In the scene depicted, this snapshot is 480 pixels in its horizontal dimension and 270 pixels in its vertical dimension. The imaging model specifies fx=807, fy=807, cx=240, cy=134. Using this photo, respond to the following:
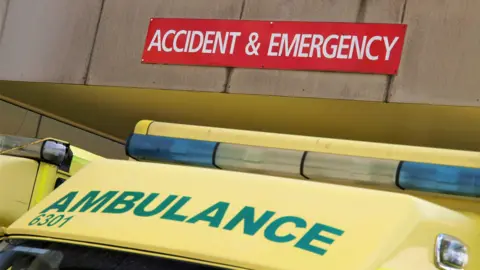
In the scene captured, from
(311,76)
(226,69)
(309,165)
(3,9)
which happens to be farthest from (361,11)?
(3,9)

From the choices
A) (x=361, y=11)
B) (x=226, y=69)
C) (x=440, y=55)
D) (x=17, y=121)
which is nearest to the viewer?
(x=440, y=55)

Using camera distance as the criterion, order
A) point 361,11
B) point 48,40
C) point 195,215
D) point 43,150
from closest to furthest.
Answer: point 195,215
point 43,150
point 361,11
point 48,40

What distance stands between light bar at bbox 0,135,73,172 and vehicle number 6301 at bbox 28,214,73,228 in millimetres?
1875

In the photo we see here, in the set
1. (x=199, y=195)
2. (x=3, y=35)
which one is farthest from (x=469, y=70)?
(x=3, y=35)

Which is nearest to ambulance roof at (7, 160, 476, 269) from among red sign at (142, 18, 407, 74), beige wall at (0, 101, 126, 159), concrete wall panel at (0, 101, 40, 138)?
red sign at (142, 18, 407, 74)

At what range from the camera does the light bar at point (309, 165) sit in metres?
3.54

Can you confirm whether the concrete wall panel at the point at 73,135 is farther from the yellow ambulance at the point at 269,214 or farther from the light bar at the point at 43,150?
the yellow ambulance at the point at 269,214

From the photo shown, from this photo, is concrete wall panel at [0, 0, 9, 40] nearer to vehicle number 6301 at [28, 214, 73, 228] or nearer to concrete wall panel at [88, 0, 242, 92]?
concrete wall panel at [88, 0, 242, 92]

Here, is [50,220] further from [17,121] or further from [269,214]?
[17,121]

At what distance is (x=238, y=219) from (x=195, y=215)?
19 cm

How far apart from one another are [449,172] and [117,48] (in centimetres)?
709

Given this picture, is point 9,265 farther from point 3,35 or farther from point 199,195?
point 3,35

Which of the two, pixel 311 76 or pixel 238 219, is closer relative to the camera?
pixel 238 219

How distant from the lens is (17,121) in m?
12.2
